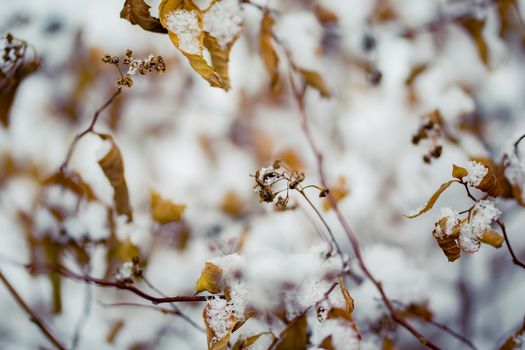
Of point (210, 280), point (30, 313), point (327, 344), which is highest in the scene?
point (30, 313)

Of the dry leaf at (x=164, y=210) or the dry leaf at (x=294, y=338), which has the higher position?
the dry leaf at (x=164, y=210)

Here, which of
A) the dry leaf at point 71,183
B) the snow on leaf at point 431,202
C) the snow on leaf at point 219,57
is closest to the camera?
the snow on leaf at point 431,202

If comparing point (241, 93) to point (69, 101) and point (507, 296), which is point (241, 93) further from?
point (507, 296)

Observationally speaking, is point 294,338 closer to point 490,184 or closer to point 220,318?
point 220,318

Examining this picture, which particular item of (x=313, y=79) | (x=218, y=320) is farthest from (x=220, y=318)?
(x=313, y=79)

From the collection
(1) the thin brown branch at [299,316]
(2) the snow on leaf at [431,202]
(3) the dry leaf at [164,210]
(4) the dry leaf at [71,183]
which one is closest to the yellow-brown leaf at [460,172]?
(2) the snow on leaf at [431,202]

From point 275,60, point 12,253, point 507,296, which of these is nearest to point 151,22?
point 275,60

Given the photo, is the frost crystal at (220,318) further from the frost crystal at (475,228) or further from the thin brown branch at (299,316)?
the frost crystal at (475,228)
